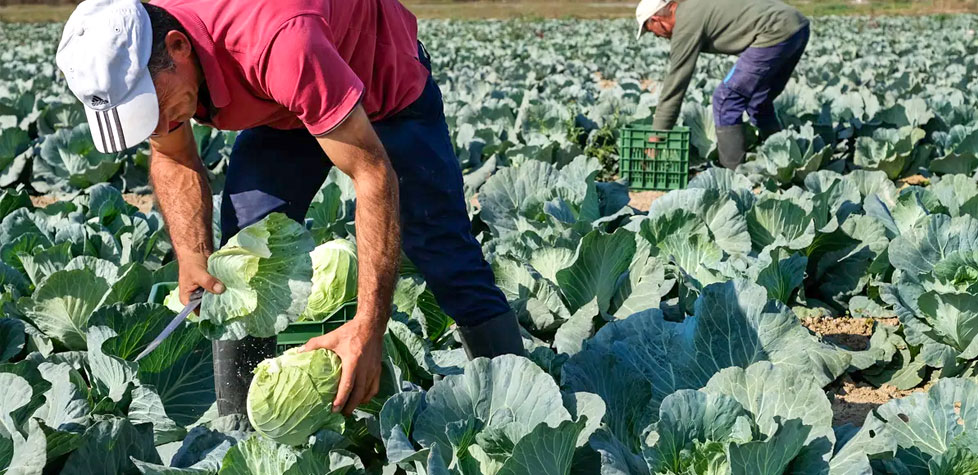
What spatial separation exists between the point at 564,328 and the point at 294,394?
4.42 feet

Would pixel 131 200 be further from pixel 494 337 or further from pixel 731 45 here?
pixel 494 337

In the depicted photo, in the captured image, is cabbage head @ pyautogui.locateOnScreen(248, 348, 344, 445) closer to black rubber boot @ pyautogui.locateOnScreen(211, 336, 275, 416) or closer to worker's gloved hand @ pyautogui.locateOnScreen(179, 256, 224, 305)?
black rubber boot @ pyautogui.locateOnScreen(211, 336, 275, 416)

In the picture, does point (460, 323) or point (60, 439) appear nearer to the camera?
point (60, 439)

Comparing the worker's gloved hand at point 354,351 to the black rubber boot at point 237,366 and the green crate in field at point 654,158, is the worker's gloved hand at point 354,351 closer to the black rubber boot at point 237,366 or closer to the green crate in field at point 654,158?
the black rubber boot at point 237,366

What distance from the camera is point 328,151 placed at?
215 centimetres

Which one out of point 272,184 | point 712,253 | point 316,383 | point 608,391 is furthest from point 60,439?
point 712,253

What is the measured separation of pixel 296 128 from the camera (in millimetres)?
2756

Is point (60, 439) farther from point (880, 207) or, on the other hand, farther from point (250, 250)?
point (880, 207)

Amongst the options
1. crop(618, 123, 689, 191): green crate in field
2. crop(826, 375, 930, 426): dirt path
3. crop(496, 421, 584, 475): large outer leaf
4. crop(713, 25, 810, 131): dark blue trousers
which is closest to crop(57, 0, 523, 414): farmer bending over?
crop(496, 421, 584, 475): large outer leaf

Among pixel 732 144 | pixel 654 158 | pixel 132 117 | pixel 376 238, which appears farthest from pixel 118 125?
pixel 732 144

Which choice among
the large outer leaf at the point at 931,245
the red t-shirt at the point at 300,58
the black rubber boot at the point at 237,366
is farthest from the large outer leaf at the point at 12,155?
the large outer leaf at the point at 931,245

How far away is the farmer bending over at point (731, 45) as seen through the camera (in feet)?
20.9

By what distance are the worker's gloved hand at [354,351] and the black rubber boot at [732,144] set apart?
5.23 meters

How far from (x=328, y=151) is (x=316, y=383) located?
529mm
